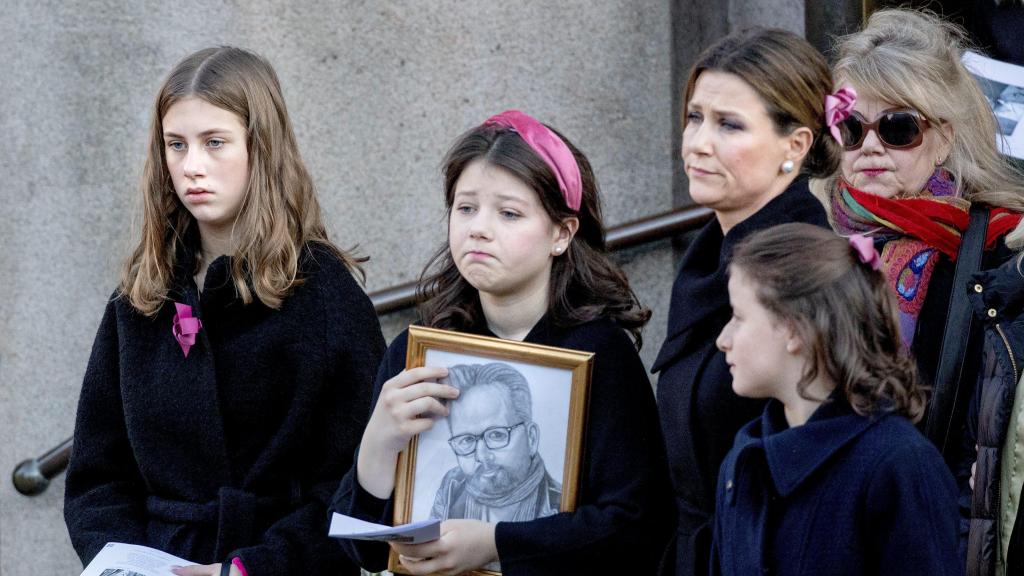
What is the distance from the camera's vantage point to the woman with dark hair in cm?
314

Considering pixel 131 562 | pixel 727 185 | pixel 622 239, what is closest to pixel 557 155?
pixel 727 185

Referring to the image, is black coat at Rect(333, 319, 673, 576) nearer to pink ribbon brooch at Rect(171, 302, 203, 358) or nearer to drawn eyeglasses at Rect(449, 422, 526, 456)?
drawn eyeglasses at Rect(449, 422, 526, 456)

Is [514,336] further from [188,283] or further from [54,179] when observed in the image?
[54,179]

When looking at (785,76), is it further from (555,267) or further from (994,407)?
(994,407)

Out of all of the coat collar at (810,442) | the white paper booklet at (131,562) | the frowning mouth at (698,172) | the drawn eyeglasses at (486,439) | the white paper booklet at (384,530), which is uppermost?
the frowning mouth at (698,172)

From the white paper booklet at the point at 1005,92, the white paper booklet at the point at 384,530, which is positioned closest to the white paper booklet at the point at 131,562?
the white paper booklet at the point at 384,530

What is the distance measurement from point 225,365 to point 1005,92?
2.50m

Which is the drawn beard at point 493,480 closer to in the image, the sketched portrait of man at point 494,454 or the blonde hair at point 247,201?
the sketched portrait of man at point 494,454

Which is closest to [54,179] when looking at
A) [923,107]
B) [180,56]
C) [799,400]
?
[180,56]

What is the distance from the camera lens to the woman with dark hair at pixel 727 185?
10.3ft

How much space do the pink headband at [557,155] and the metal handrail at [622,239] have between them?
5.93ft

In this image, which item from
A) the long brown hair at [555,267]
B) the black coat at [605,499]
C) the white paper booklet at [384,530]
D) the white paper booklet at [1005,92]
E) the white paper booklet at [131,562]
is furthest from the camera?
the white paper booklet at [1005,92]

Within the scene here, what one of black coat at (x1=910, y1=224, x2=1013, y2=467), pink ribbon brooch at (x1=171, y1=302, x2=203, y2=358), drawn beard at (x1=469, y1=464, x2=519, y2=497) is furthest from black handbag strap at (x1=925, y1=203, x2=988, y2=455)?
pink ribbon brooch at (x1=171, y1=302, x2=203, y2=358)

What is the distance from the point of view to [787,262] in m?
2.75
